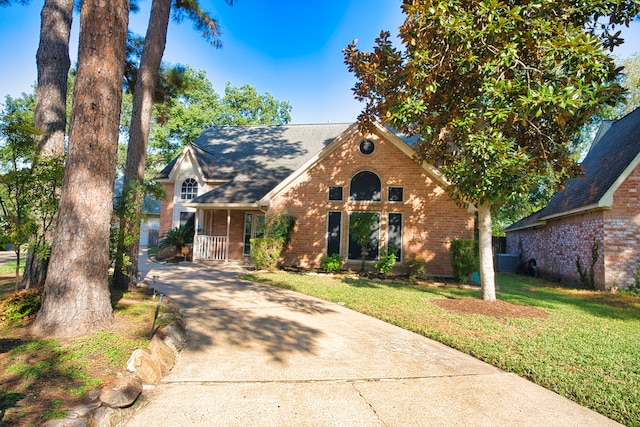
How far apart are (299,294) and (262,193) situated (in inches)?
297

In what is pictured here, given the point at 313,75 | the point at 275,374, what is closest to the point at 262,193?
the point at 313,75

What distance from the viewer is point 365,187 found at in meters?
13.4

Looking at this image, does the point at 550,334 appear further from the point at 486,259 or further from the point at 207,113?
the point at 207,113

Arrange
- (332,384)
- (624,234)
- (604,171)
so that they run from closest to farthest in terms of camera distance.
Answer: (332,384), (624,234), (604,171)

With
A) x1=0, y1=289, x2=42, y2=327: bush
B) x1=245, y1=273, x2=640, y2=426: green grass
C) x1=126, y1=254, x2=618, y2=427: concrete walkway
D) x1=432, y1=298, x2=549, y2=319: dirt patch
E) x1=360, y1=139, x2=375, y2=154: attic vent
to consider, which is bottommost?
x1=126, y1=254, x2=618, y2=427: concrete walkway

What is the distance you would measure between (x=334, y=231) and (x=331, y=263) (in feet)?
4.51

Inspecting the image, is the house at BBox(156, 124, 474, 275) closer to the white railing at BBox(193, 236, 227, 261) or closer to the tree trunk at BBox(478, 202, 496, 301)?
the white railing at BBox(193, 236, 227, 261)

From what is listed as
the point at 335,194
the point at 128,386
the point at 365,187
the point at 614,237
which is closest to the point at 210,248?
the point at 335,194

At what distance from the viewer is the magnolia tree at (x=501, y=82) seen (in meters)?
6.41

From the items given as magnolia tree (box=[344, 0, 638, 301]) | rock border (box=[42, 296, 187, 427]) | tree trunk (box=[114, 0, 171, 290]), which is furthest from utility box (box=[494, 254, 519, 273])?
rock border (box=[42, 296, 187, 427])

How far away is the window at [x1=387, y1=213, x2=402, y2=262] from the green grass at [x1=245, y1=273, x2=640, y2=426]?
2589 mm

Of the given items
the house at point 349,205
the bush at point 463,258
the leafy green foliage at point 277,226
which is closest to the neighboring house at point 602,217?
the bush at point 463,258

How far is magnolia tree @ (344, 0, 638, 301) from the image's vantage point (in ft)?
21.0

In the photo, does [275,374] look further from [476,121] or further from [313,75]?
[313,75]
